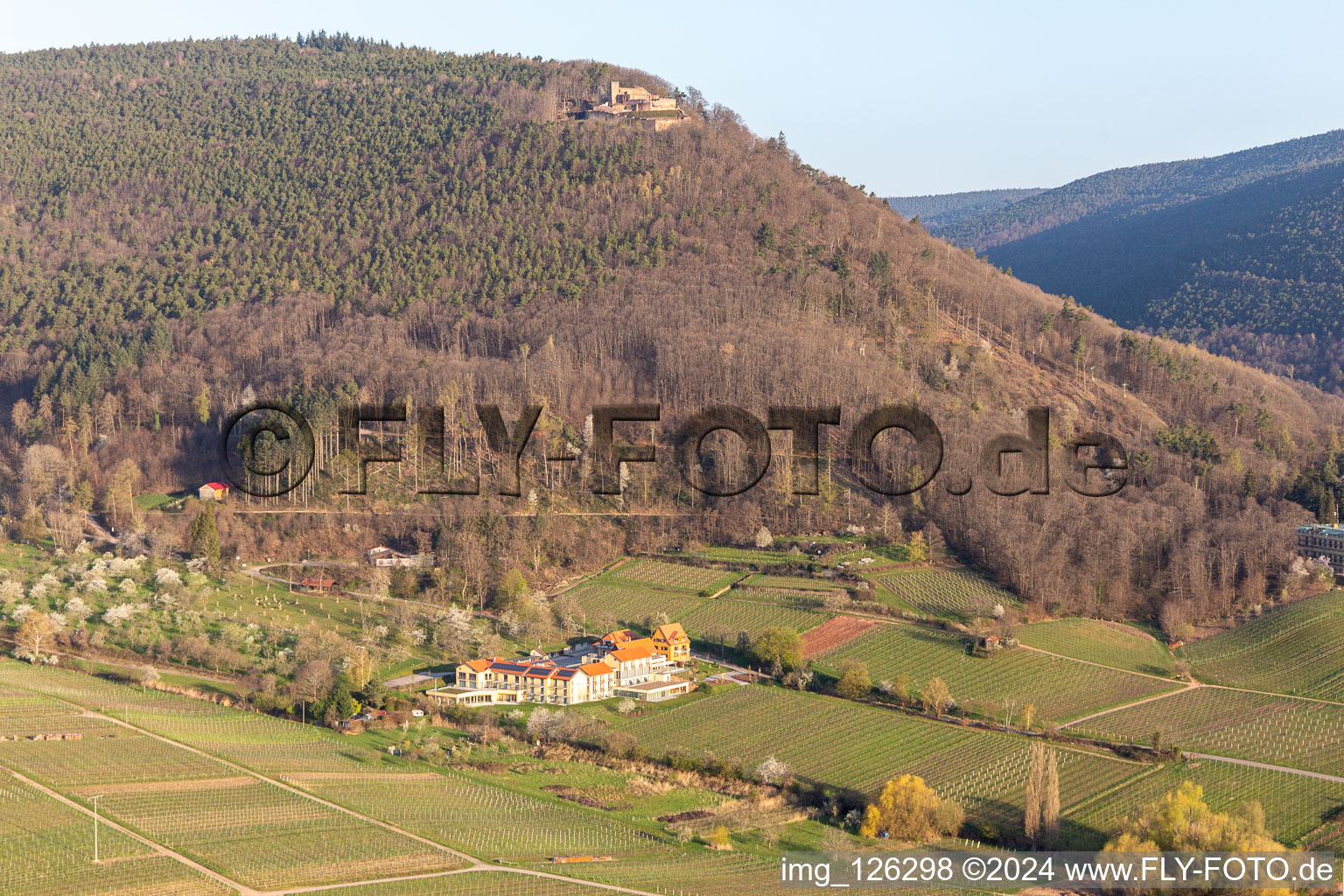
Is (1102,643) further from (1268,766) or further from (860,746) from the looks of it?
(860,746)

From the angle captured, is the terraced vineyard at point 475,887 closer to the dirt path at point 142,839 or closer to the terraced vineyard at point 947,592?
the dirt path at point 142,839

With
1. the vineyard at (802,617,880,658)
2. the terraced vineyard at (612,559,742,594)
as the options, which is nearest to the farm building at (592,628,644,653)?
the terraced vineyard at (612,559,742,594)

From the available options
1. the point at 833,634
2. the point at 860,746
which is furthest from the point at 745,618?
the point at 860,746

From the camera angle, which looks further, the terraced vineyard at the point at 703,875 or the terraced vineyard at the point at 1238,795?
the terraced vineyard at the point at 1238,795

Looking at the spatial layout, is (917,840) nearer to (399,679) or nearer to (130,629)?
(399,679)

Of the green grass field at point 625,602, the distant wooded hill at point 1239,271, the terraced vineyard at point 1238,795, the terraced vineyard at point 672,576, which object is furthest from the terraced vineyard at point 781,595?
the distant wooded hill at point 1239,271

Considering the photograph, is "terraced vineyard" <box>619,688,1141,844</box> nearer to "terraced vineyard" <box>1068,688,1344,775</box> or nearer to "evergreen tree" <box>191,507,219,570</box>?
"terraced vineyard" <box>1068,688,1344,775</box>
